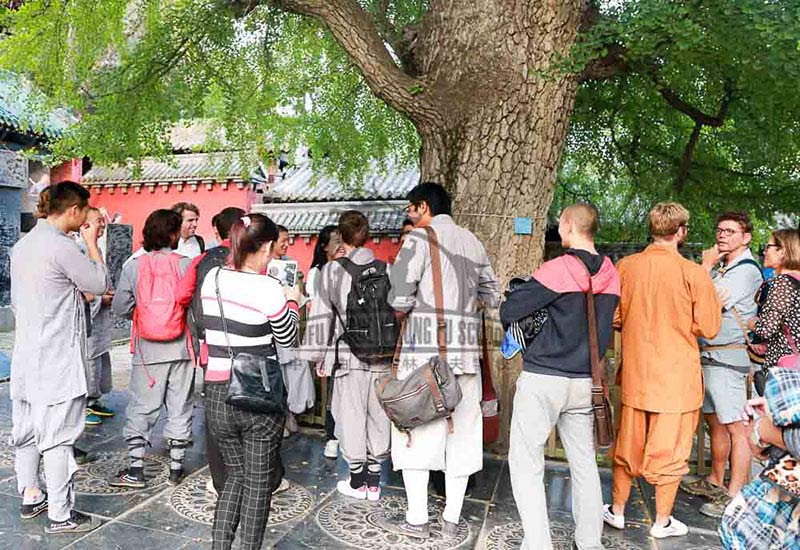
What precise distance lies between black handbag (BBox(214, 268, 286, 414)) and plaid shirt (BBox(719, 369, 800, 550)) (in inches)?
71.5

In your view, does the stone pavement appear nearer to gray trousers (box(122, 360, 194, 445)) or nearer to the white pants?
the white pants

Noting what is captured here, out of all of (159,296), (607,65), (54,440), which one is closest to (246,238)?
(159,296)

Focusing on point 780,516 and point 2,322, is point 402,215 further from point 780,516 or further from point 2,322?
point 780,516

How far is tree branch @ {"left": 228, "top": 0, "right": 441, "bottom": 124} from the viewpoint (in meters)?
4.82

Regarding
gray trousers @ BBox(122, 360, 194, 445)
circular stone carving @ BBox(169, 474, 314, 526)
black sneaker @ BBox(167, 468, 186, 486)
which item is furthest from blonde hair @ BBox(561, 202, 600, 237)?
black sneaker @ BBox(167, 468, 186, 486)

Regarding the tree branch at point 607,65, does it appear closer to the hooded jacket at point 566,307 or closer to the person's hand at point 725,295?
the person's hand at point 725,295

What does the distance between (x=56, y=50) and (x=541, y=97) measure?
488 cm

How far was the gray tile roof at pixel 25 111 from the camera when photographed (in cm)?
734

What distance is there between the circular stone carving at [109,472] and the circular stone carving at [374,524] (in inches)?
50.2

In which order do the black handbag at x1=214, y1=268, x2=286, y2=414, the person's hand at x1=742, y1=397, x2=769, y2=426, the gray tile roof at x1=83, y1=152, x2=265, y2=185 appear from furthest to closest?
the gray tile roof at x1=83, y1=152, x2=265, y2=185, the black handbag at x1=214, y1=268, x2=286, y2=414, the person's hand at x1=742, y1=397, x2=769, y2=426

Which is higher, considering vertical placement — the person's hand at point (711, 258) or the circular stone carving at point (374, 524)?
the person's hand at point (711, 258)

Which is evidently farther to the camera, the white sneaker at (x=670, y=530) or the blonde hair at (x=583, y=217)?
the white sneaker at (x=670, y=530)

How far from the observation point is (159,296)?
12.9ft

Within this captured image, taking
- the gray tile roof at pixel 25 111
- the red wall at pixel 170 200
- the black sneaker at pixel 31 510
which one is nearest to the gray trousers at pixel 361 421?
the black sneaker at pixel 31 510
